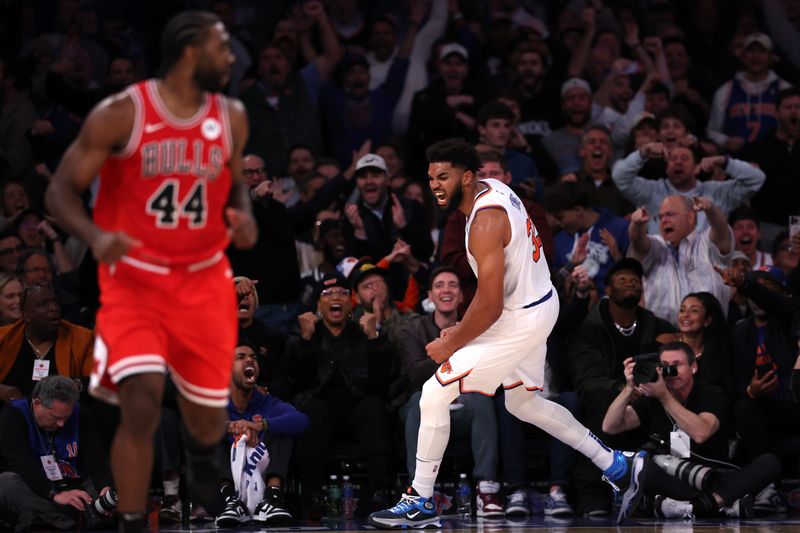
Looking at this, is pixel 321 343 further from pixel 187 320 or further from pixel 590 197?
pixel 187 320

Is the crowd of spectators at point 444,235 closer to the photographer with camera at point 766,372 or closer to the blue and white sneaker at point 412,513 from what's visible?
the photographer with camera at point 766,372

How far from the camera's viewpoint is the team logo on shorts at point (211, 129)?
5323 mm

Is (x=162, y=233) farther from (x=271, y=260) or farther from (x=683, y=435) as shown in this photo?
(x=271, y=260)

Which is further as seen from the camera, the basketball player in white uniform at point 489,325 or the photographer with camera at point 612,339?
the photographer with camera at point 612,339

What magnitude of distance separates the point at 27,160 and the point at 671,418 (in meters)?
6.81

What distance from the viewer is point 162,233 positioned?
5.26 meters

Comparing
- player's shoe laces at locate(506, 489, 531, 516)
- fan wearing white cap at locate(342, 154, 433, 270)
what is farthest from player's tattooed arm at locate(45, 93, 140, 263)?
fan wearing white cap at locate(342, 154, 433, 270)

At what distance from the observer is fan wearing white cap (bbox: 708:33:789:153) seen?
12.0 metres

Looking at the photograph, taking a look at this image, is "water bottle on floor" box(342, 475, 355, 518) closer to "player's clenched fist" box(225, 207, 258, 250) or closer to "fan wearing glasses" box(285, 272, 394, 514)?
"fan wearing glasses" box(285, 272, 394, 514)

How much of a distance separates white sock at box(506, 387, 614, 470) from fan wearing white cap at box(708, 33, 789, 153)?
5.11 meters

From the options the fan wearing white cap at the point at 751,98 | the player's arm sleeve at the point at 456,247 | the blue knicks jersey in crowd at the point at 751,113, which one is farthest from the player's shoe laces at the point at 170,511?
the blue knicks jersey in crowd at the point at 751,113

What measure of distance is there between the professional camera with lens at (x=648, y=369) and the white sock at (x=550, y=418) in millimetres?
721

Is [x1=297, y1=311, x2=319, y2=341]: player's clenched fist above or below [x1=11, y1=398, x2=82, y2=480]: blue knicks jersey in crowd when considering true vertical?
above

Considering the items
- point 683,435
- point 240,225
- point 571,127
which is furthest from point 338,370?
point 240,225
